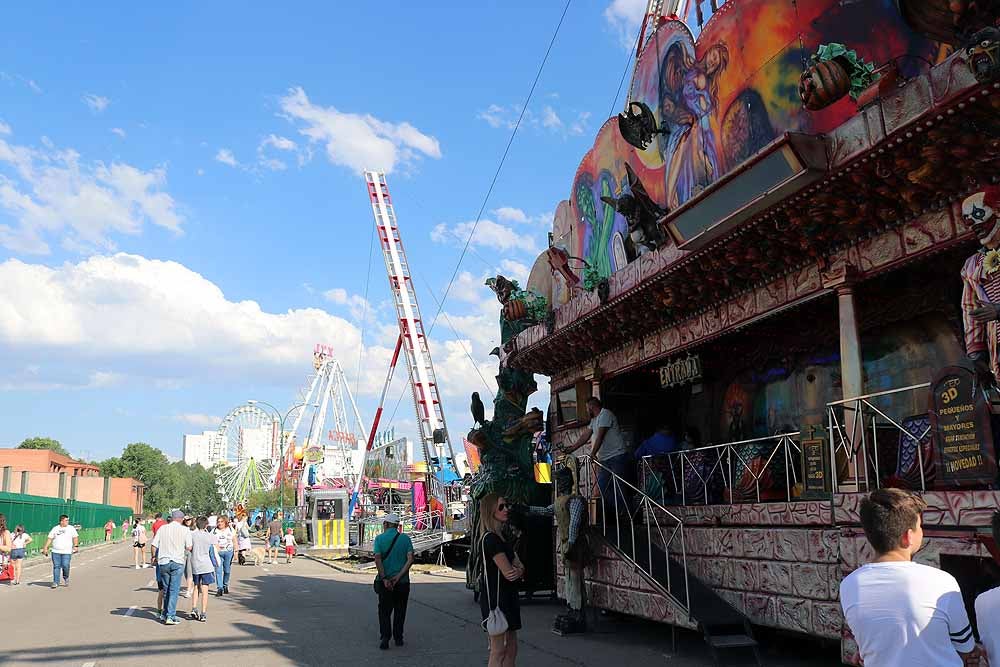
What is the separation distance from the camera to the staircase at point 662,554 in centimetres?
880

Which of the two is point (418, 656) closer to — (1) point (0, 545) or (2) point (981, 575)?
(2) point (981, 575)

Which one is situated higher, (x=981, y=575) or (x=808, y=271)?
(x=808, y=271)

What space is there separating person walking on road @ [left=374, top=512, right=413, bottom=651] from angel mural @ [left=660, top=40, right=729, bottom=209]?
20.1 ft

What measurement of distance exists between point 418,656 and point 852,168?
24.6ft

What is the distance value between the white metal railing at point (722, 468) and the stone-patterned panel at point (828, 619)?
1.62m

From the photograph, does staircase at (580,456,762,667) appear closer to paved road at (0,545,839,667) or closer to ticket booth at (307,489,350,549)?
paved road at (0,545,839,667)

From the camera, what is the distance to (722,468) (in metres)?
10.7

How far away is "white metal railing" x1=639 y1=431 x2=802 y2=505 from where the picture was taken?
32.7 ft

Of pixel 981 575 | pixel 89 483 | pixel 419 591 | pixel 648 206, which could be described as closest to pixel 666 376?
pixel 648 206

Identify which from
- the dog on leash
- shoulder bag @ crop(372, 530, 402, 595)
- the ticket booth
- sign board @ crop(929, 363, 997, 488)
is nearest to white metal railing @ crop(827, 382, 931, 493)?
sign board @ crop(929, 363, 997, 488)

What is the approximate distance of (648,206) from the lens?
1202 cm

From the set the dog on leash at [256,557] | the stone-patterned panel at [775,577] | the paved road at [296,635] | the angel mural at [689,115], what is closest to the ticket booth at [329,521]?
the dog on leash at [256,557]

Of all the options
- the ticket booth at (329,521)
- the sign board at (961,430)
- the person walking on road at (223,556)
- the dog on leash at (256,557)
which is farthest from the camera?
the ticket booth at (329,521)

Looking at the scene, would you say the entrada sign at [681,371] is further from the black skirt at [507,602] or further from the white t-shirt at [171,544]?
the white t-shirt at [171,544]
